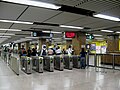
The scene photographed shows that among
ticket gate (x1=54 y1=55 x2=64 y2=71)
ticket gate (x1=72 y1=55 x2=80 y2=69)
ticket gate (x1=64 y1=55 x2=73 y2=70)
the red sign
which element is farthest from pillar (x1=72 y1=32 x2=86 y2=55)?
ticket gate (x1=54 y1=55 x2=64 y2=71)

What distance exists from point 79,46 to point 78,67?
177 centimetres

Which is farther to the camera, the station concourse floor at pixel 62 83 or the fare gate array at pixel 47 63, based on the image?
the fare gate array at pixel 47 63

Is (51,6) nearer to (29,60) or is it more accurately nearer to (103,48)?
(29,60)

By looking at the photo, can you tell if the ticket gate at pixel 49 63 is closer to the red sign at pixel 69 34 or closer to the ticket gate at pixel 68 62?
the ticket gate at pixel 68 62

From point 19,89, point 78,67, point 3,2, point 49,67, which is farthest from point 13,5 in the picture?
point 78,67

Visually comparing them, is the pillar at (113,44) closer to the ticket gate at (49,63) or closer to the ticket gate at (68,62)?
the ticket gate at (68,62)

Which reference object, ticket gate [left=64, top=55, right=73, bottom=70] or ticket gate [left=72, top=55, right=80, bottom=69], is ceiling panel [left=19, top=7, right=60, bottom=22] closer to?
ticket gate [left=64, top=55, right=73, bottom=70]

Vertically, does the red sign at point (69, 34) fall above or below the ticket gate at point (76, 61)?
above

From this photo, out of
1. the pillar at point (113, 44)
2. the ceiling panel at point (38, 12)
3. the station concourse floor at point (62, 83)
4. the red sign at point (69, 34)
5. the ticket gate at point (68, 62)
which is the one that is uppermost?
the ceiling panel at point (38, 12)

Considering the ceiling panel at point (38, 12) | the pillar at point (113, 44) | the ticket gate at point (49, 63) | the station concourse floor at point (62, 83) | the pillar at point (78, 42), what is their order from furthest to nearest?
the pillar at point (113, 44) < the pillar at point (78, 42) < the ticket gate at point (49, 63) < the station concourse floor at point (62, 83) < the ceiling panel at point (38, 12)

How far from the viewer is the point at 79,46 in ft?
38.5

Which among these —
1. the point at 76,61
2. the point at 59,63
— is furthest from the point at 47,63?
the point at 76,61

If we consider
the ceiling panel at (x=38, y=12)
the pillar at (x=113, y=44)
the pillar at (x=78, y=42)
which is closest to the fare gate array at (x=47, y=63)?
the pillar at (x=78, y=42)

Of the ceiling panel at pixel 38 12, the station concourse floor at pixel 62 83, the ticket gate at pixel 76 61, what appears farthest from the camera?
the ticket gate at pixel 76 61
